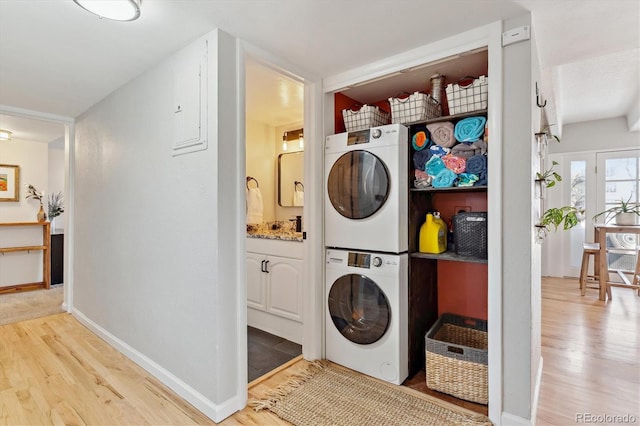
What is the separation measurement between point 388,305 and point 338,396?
628mm

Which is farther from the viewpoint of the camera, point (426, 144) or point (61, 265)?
point (61, 265)

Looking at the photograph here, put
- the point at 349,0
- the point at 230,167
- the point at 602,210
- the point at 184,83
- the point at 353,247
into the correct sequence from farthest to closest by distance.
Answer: the point at 602,210 → the point at 353,247 → the point at 184,83 → the point at 230,167 → the point at 349,0

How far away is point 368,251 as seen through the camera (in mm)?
2256

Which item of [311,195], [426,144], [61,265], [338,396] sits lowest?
[338,396]

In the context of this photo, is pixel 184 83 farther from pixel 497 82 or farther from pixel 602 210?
pixel 602 210

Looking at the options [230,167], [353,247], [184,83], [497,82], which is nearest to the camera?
[497,82]

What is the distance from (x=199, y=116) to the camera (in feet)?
6.20

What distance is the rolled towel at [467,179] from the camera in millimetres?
2000

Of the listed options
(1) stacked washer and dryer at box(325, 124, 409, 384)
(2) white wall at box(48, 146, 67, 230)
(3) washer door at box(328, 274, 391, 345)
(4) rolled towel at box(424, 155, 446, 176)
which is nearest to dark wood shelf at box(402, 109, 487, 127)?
(1) stacked washer and dryer at box(325, 124, 409, 384)

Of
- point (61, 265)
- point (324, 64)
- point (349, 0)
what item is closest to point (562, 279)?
point (324, 64)

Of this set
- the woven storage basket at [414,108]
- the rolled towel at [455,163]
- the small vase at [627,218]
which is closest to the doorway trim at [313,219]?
the woven storage basket at [414,108]

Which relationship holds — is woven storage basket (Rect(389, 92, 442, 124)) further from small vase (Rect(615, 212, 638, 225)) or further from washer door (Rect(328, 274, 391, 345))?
small vase (Rect(615, 212, 638, 225))

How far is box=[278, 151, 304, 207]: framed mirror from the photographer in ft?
11.7

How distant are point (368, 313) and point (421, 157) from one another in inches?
43.9
